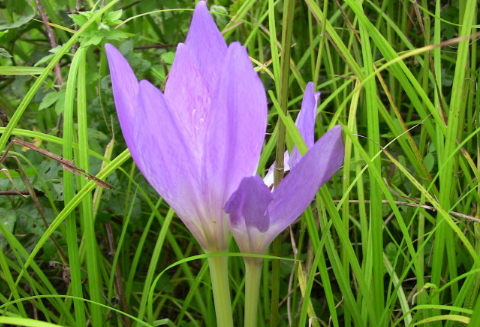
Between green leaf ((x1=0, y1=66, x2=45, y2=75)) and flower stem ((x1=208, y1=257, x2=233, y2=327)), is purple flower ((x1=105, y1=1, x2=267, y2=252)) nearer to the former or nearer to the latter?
flower stem ((x1=208, y1=257, x2=233, y2=327))

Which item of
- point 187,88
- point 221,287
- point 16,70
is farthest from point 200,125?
point 16,70

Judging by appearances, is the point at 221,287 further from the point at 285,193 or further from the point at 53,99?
the point at 53,99

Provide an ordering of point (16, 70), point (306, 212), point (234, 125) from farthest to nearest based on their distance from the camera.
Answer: point (16, 70)
point (306, 212)
point (234, 125)

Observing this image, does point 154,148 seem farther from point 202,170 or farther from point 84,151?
point 84,151

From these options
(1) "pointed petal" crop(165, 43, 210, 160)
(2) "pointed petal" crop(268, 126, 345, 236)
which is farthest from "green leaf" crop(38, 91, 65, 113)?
(2) "pointed petal" crop(268, 126, 345, 236)

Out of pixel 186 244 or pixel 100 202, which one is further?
pixel 186 244

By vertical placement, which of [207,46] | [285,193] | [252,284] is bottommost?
[252,284]

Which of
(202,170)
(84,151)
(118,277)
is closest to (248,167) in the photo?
(202,170)
